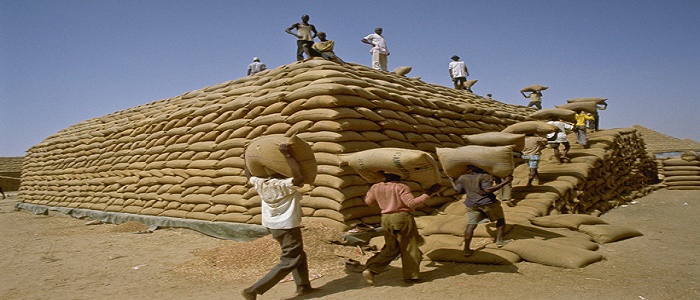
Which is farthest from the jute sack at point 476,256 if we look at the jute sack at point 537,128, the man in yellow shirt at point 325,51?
the man in yellow shirt at point 325,51

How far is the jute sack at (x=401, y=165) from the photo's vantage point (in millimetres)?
3465

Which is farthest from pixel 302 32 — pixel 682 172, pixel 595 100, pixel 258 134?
pixel 682 172

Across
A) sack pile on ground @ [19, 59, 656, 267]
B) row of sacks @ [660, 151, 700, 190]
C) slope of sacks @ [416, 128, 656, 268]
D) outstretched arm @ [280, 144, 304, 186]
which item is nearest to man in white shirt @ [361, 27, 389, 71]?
sack pile on ground @ [19, 59, 656, 267]

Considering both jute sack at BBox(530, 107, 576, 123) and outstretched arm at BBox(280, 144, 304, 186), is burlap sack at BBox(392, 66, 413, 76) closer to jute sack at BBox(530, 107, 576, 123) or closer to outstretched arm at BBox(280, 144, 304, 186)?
jute sack at BBox(530, 107, 576, 123)

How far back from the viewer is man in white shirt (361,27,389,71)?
9141 millimetres

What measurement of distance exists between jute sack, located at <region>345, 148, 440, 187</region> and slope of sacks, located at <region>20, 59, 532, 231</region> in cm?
119

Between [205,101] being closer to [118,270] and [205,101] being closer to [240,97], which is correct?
[240,97]

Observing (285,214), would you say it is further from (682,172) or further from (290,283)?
(682,172)

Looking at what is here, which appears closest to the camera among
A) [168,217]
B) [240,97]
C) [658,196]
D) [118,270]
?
[118,270]

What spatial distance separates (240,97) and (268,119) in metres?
0.93

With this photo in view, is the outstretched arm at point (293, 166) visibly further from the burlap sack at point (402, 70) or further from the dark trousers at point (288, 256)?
the burlap sack at point (402, 70)

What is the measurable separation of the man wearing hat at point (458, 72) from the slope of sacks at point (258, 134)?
5.78ft

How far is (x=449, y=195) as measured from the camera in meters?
6.32

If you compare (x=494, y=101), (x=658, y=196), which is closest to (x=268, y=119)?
(x=494, y=101)
